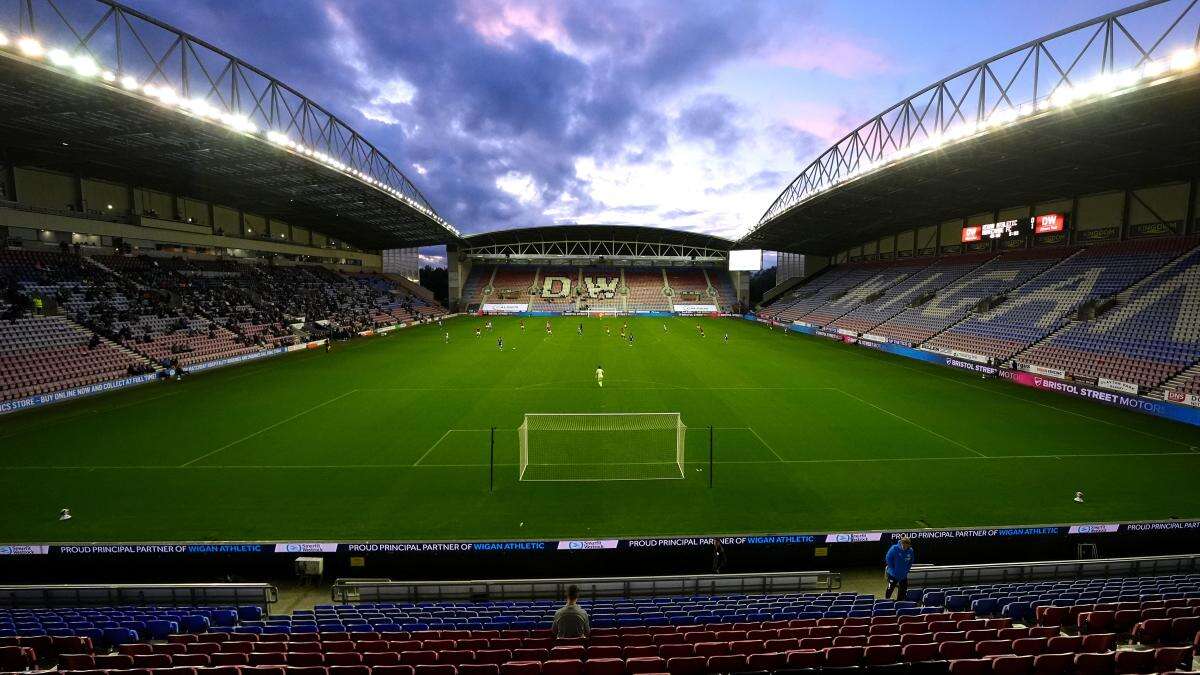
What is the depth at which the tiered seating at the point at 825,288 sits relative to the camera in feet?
206

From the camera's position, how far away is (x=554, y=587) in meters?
9.85

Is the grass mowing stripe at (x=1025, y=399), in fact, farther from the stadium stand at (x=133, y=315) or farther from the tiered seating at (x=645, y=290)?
the tiered seating at (x=645, y=290)

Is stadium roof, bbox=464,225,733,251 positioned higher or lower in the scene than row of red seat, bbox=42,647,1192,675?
higher

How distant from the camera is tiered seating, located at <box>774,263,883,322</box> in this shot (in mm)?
62719

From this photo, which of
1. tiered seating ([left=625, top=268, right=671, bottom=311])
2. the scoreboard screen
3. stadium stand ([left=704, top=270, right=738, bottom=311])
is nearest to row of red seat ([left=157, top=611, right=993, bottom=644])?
the scoreboard screen

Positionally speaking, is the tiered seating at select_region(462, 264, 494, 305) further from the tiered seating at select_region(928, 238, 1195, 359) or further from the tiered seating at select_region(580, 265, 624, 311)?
the tiered seating at select_region(928, 238, 1195, 359)

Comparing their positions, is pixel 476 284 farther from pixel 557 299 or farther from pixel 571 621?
pixel 571 621

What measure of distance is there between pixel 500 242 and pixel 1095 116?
243 ft

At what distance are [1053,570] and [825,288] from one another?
62274 millimetres

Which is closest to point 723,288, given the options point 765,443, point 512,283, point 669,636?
point 512,283

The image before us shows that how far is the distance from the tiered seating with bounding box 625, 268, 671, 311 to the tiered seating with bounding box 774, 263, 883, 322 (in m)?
19.6

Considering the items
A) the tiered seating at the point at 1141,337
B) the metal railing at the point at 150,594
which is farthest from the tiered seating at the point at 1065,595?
the tiered seating at the point at 1141,337

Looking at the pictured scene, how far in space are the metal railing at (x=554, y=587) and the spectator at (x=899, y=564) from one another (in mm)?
1206

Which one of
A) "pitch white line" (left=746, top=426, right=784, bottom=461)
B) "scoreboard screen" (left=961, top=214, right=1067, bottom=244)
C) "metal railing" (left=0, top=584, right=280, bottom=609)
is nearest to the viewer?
"metal railing" (left=0, top=584, right=280, bottom=609)
